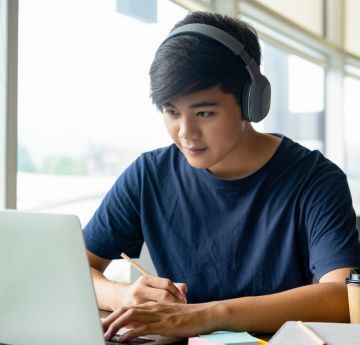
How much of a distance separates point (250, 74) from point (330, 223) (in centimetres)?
38

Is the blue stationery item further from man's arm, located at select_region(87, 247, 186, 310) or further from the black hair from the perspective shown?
the black hair

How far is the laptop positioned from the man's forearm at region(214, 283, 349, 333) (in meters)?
0.30

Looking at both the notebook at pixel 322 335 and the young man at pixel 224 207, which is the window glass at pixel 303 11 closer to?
the young man at pixel 224 207

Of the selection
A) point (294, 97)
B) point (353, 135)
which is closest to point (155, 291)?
point (294, 97)

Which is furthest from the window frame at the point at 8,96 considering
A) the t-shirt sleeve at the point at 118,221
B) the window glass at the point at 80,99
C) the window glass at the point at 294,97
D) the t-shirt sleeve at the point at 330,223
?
the window glass at the point at 294,97

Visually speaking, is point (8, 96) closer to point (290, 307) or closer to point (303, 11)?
point (290, 307)

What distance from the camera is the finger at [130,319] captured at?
3.53ft

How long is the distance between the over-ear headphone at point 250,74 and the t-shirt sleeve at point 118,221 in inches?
14.8

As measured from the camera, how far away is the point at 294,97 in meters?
4.86

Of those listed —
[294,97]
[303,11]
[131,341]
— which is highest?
[303,11]

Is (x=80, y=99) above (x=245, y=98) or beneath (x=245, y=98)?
above

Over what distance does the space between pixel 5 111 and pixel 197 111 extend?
0.88 metres

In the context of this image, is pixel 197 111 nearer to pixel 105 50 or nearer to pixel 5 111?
pixel 5 111

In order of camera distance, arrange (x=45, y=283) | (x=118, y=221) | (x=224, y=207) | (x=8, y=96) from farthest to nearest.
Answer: (x=8, y=96) < (x=118, y=221) < (x=224, y=207) < (x=45, y=283)
